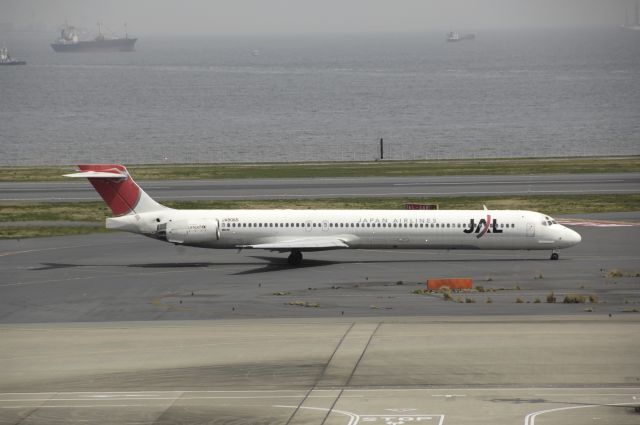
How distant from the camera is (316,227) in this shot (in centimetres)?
6719

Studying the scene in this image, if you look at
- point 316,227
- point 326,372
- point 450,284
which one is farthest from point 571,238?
point 326,372

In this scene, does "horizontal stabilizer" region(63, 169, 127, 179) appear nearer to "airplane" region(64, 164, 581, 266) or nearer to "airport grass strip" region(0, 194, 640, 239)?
"airplane" region(64, 164, 581, 266)

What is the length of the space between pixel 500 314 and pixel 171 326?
1570 cm

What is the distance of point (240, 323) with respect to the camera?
51.0m

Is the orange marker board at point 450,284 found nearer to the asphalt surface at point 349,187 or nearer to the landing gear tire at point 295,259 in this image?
the landing gear tire at point 295,259

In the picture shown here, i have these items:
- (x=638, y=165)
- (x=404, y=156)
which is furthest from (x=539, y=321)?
(x=404, y=156)

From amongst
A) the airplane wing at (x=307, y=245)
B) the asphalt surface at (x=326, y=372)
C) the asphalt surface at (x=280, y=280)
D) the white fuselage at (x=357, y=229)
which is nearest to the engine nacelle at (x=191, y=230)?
the white fuselage at (x=357, y=229)

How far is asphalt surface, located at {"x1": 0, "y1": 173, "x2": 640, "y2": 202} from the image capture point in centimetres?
9550

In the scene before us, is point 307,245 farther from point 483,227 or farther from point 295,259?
point 483,227

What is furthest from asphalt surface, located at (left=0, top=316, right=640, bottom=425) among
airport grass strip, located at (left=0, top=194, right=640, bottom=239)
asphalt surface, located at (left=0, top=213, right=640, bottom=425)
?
airport grass strip, located at (left=0, top=194, right=640, bottom=239)

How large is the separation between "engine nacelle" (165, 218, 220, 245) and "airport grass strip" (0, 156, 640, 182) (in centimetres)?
4342

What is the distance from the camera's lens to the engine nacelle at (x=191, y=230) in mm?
66375

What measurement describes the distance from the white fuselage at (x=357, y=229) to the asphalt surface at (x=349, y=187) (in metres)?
26.5

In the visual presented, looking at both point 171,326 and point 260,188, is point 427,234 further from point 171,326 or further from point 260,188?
point 260,188
